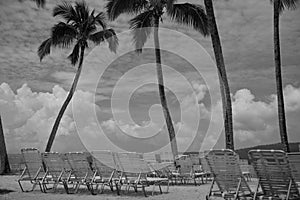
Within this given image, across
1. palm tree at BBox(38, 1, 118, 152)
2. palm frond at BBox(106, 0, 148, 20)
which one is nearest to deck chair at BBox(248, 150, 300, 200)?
palm frond at BBox(106, 0, 148, 20)

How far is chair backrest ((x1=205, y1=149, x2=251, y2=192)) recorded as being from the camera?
20.0 feet

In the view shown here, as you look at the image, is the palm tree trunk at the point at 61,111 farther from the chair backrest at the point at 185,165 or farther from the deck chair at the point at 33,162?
the deck chair at the point at 33,162

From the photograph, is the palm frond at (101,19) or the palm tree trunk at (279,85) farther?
the palm frond at (101,19)

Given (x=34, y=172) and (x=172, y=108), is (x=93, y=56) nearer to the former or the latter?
(x=172, y=108)

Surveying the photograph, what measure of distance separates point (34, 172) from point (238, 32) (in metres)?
11.1

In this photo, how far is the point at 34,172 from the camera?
32.7 ft

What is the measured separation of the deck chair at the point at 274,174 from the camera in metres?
5.32

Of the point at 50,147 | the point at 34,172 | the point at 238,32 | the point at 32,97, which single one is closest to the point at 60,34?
the point at 32,97

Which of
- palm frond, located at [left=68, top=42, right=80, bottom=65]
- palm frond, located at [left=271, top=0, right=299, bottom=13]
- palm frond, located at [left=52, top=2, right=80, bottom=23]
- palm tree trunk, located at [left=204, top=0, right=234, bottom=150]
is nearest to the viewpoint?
palm tree trunk, located at [left=204, top=0, right=234, bottom=150]

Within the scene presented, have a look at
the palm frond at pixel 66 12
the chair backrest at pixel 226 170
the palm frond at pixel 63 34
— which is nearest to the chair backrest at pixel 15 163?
the palm frond at pixel 63 34

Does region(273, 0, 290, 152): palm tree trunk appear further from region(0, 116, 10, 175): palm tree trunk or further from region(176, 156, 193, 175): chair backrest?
region(0, 116, 10, 175): palm tree trunk

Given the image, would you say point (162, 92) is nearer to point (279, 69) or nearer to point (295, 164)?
point (279, 69)

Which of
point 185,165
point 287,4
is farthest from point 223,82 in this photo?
point 287,4

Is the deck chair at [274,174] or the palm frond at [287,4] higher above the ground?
the palm frond at [287,4]
